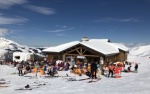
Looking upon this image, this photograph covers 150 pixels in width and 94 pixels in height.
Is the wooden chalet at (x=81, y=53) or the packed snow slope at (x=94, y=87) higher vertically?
the wooden chalet at (x=81, y=53)

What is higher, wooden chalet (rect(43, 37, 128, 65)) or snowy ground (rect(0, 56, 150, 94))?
wooden chalet (rect(43, 37, 128, 65))

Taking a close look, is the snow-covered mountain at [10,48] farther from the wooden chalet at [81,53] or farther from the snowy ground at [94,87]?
the snowy ground at [94,87]

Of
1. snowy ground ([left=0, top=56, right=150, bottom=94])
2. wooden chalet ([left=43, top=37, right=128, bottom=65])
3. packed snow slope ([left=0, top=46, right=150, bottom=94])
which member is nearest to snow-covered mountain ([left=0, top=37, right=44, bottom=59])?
wooden chalet ([left=43, top=37, right=128, bottom=65])

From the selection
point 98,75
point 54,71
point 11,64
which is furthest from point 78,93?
point 11,64

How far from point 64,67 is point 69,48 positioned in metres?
5.60

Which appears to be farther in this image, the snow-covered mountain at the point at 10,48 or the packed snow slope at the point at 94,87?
the snow-covered mountain at the point at 10,48

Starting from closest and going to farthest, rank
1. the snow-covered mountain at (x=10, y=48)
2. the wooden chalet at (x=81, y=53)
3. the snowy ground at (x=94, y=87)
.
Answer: the snowy ground at (x=94, y=87) → the wooden chalet at (x=81, y=53) → the snow-covered mountain at (x=10, y=48)

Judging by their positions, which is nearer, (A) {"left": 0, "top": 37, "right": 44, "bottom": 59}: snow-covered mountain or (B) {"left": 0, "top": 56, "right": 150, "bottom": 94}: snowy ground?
(B) {"left": 0, "top": 56, "right": 150, "bottom": 94}: snowy ground

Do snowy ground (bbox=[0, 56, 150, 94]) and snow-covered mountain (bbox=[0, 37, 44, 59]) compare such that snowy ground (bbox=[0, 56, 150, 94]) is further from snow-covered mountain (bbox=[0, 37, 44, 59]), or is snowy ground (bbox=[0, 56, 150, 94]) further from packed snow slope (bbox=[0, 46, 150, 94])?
snow-covered mountain (bbox=[0, 37, 44, 59])

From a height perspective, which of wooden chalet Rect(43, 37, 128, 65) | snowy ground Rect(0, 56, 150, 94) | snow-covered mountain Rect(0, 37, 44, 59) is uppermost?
snow-covered mountain Rect(0, 37, 44, 59)

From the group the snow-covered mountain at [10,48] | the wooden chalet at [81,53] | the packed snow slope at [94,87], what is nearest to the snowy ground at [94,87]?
the packed snow slope at [94,87]

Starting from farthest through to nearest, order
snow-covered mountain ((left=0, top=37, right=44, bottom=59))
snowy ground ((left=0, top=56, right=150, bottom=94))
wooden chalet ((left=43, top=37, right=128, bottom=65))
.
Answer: snow-covered mountain ((left=0, top=37, right=44, bottom=59))
wooden chalet ((left=43, top=37, right=128, bottom=65))
snowy ground ((left=0, top=56, right=150, bottom=94))

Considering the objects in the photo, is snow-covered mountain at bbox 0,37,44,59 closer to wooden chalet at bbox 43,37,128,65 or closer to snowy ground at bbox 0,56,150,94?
wooden chalet at bbox 43,37,128,65

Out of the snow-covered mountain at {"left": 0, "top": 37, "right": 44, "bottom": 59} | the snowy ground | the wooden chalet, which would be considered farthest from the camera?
the snow-covered mountain at {"left": 0, "top": 37, "right": 44, "bottom": 59}
